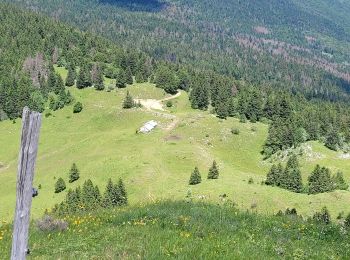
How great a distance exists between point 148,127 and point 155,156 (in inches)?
738

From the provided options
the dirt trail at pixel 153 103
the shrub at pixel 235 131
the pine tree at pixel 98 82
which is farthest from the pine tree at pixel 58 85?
the shrub at pixel 235 131

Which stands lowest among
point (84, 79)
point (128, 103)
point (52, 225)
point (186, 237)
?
point (84, 79)

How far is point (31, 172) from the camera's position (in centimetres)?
964

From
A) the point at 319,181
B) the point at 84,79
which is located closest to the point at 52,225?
the point at 319,181

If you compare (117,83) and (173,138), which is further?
(117,83)

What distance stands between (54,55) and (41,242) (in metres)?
154

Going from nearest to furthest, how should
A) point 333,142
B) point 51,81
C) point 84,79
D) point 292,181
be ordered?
point 292,181 → point 333,142 → point 84,79 → point 51,81

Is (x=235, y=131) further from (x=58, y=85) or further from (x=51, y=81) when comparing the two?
(x=51, y=81)

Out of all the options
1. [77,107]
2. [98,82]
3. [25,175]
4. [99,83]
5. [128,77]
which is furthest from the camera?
[128,77]

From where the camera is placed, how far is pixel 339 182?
233ft

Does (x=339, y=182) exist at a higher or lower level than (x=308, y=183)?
higher

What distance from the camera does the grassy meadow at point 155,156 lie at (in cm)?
6019

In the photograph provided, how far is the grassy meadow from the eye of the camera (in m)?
60.2

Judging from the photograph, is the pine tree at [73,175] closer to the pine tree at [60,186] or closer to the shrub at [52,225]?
the pine tree at [60,186]
